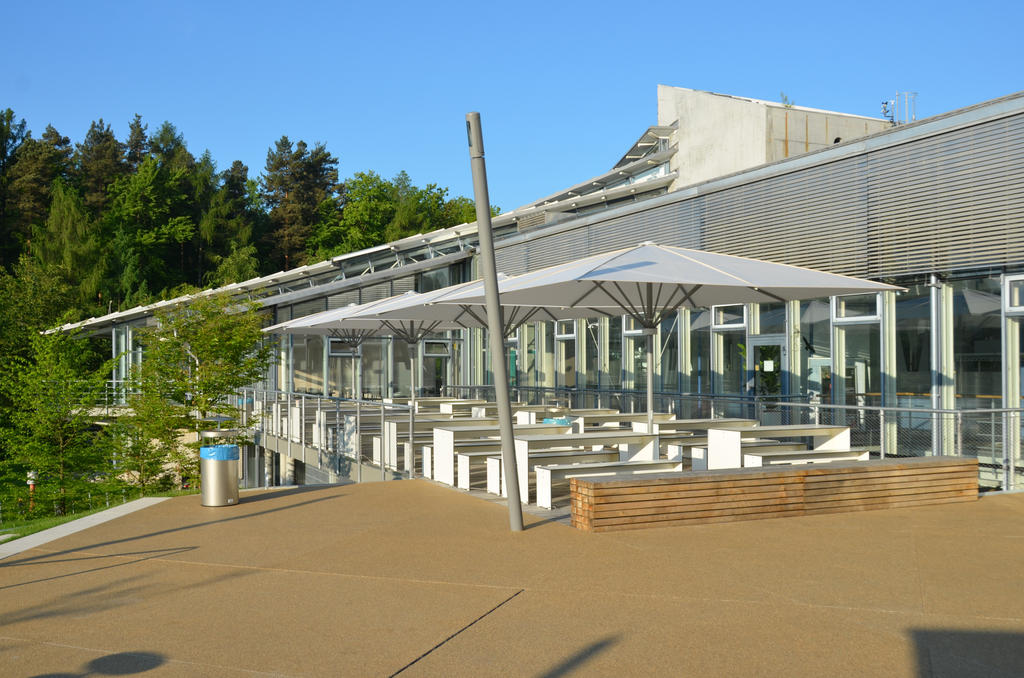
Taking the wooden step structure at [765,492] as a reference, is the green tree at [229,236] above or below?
above

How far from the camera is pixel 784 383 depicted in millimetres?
15969

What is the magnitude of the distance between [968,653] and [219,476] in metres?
7.34

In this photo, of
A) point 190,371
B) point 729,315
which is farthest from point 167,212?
point 729,315

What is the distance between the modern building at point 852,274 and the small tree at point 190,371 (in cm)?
707

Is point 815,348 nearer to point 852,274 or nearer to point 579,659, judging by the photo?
point 852,274

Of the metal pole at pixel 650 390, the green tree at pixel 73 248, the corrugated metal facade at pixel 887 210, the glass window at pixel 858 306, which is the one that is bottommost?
the metal pole at pixel 650 390

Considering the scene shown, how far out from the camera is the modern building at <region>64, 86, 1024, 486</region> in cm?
1242

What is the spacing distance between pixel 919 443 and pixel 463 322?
356 inches

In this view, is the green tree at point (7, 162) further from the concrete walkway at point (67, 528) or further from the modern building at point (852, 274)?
the concrete walkway at point (67, 528)

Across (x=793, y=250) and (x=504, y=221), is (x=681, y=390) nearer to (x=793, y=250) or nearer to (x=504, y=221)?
(x=793, y=250)

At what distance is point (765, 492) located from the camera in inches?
337

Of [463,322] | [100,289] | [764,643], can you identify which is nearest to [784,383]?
[463,322]

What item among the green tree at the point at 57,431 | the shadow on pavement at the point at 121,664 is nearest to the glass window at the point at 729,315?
the green tree at the point at 57,431

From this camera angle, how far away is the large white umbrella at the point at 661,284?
9.53 meters
